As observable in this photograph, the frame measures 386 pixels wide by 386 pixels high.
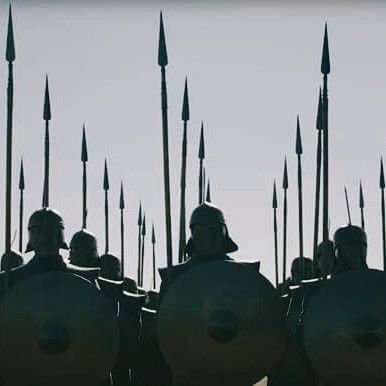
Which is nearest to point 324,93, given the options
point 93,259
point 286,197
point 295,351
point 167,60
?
point 167,60

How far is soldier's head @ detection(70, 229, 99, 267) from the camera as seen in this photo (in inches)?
856

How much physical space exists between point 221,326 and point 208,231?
222 centimetres

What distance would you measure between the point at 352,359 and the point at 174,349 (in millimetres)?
2194

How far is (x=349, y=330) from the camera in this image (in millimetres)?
15930

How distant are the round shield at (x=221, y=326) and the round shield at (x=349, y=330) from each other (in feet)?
1.54

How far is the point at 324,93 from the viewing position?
61.0 ft

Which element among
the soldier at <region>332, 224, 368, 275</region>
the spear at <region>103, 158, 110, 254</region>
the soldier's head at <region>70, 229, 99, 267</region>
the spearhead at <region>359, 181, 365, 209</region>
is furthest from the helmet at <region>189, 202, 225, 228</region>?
the spearhead at <region>359, 181, 365, 209</region>

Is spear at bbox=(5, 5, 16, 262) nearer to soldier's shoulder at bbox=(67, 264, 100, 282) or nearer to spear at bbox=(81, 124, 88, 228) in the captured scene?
soldier's shoulder at bbox=(67, 264, 100, 282)

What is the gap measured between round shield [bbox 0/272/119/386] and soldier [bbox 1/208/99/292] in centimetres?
83

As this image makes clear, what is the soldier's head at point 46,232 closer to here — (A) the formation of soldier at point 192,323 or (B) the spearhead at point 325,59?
(A) the formation of soldier at point 192,323

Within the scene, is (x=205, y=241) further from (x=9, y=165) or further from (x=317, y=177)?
(x=9, y=165)

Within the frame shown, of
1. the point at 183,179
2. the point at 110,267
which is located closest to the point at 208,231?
the point at 183,179

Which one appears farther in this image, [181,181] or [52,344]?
[181,181]

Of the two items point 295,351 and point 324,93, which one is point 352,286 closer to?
point 295,351
